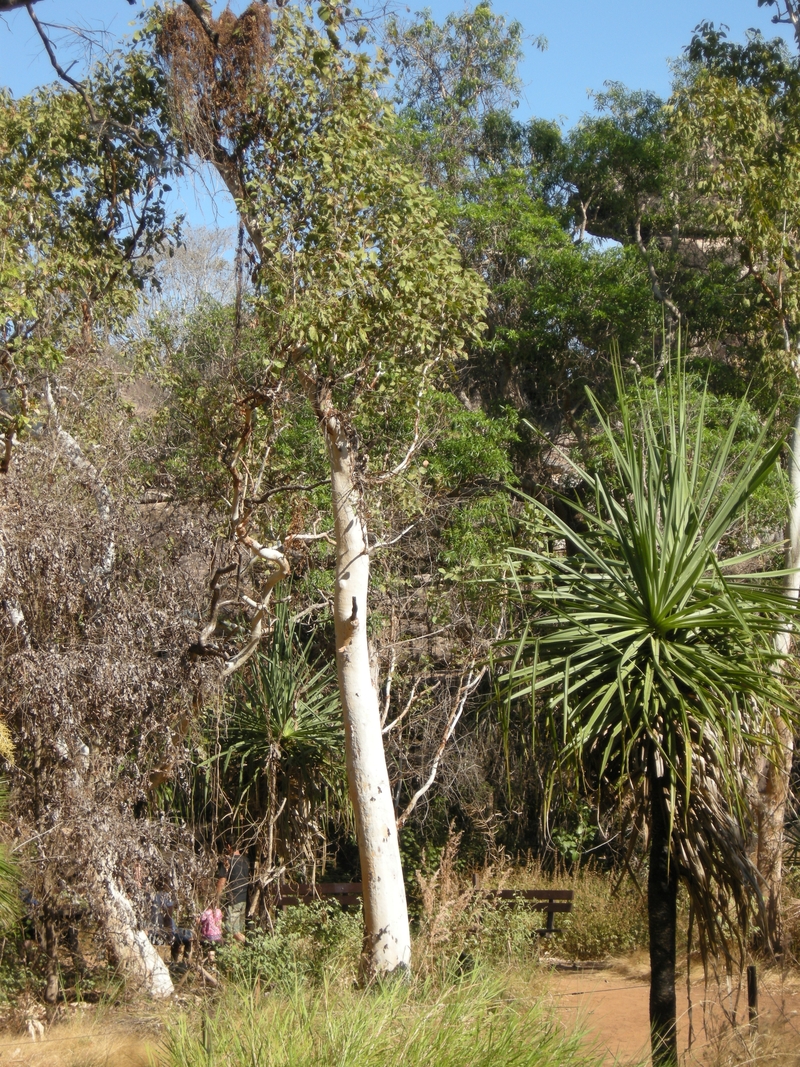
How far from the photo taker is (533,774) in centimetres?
1346

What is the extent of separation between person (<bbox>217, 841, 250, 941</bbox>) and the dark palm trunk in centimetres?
468

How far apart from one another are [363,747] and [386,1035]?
3.57 meters

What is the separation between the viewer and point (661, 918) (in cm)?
526

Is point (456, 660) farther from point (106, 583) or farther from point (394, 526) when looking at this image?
point (106, 583)

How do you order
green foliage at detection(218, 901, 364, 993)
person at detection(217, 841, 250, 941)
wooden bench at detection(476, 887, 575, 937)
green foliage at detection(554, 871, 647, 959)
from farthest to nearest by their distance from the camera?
green foliage at detection(554, 871, 647, 959) → wooden bench at detection(476, 887, 575, 937) → person at detection(217, 841, 250, 941) → green foliage at detection(218, 901, 364, 993)

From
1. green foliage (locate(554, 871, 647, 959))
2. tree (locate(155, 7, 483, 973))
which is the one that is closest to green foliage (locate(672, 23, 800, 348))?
tree (locate(155, 7, 483, 973))

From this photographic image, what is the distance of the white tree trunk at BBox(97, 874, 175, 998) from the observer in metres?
7.88

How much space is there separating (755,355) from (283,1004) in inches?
438

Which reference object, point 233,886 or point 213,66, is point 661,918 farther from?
point 213,66

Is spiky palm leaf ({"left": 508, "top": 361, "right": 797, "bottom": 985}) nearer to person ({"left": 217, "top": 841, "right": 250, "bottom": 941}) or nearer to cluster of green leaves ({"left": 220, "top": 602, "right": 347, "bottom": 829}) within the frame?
person ({"left": 217, "top": 841, "right": 250, "bottom": 941})

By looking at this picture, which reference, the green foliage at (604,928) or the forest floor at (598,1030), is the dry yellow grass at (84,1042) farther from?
the green foliage at (604,928)

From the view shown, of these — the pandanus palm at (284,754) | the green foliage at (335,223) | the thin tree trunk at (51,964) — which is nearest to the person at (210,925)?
the thin tree trunk at (51,964)

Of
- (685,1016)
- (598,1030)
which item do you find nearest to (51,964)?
(598,1030)

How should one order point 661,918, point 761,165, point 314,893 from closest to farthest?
point 661,918 → point 314,893 → point 761,165
